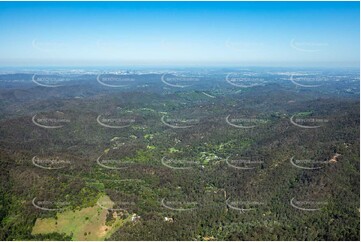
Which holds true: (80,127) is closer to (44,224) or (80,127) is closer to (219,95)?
(44,224)

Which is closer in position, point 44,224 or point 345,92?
point 44,224

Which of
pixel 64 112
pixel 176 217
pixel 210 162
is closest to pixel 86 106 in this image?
pixel 64 112

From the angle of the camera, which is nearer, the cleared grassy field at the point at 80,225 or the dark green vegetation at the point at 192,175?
the cleared grassy field at the point at 80,225

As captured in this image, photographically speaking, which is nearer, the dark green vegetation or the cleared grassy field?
the cleared grassy field
